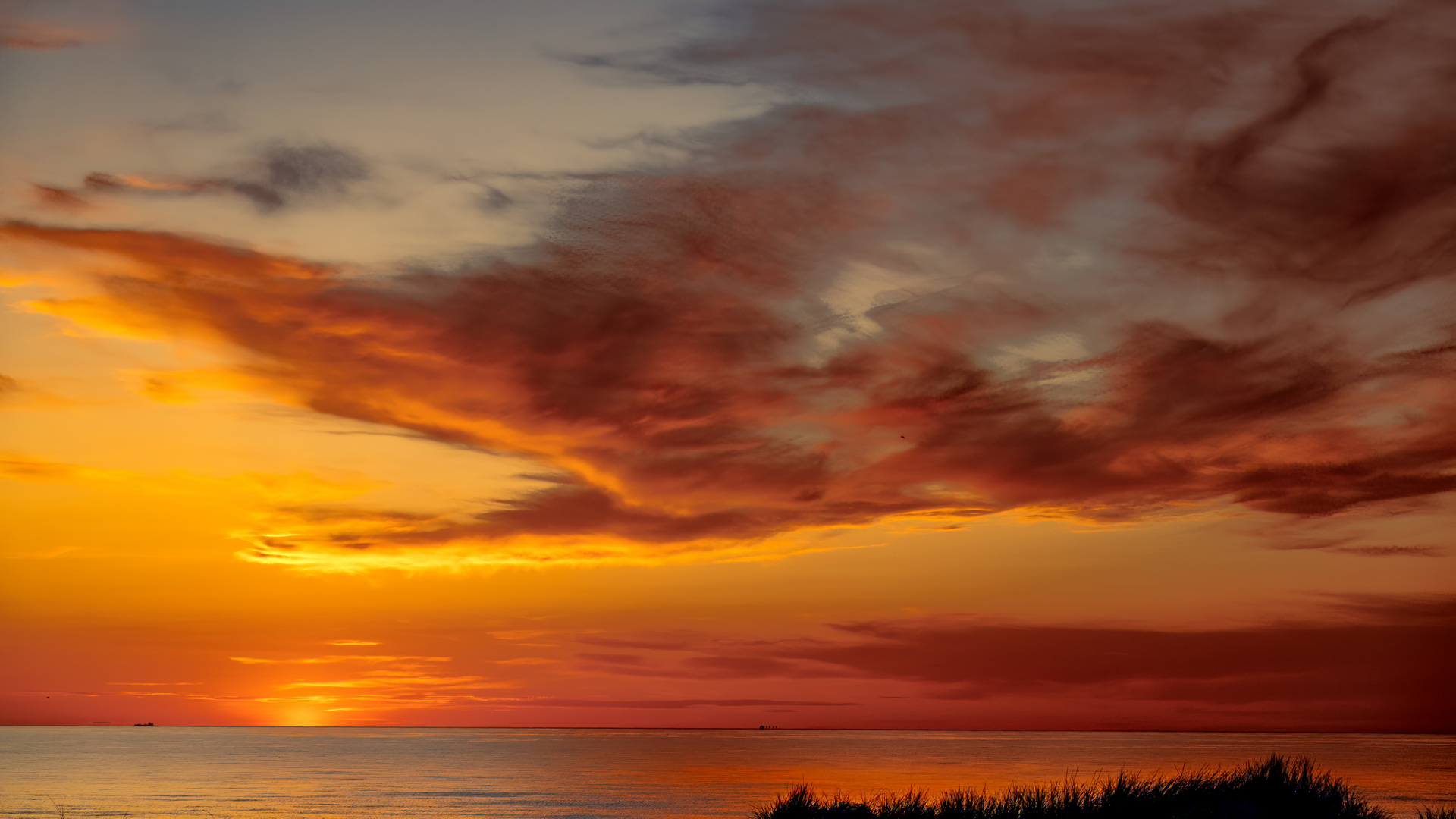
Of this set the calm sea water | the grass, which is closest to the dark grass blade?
the grass

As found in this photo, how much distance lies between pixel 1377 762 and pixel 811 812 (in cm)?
16341

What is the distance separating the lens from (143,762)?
15838 cm

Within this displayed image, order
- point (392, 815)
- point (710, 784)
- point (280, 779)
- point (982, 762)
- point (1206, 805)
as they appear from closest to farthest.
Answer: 1. point (1206, 805)
2. point (392, 815)
3. point (710, 784)
4. point (280, 779)
5. point (982, 762)

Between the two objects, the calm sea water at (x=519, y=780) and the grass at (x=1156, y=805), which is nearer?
the grass at (x=1156, y=805)

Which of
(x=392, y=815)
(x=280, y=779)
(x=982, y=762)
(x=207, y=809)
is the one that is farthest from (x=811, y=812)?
(x=982, y=762)

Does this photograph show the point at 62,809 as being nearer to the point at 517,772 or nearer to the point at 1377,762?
the point at 517,772

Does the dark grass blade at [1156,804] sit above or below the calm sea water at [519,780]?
above

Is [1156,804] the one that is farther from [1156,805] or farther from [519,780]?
[519,780]

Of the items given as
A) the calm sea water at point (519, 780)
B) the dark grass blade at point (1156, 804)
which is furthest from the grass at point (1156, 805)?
the calm sea water at point (519, 780)

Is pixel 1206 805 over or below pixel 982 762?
over

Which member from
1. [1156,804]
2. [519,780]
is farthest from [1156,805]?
[519,780]

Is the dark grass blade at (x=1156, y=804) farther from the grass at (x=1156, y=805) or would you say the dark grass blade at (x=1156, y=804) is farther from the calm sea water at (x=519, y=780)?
the calm sea water at (x=519, y=780)

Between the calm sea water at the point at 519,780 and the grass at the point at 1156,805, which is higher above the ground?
the grass at the point at 1156,805

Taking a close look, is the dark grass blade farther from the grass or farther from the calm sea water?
the calm sea water
